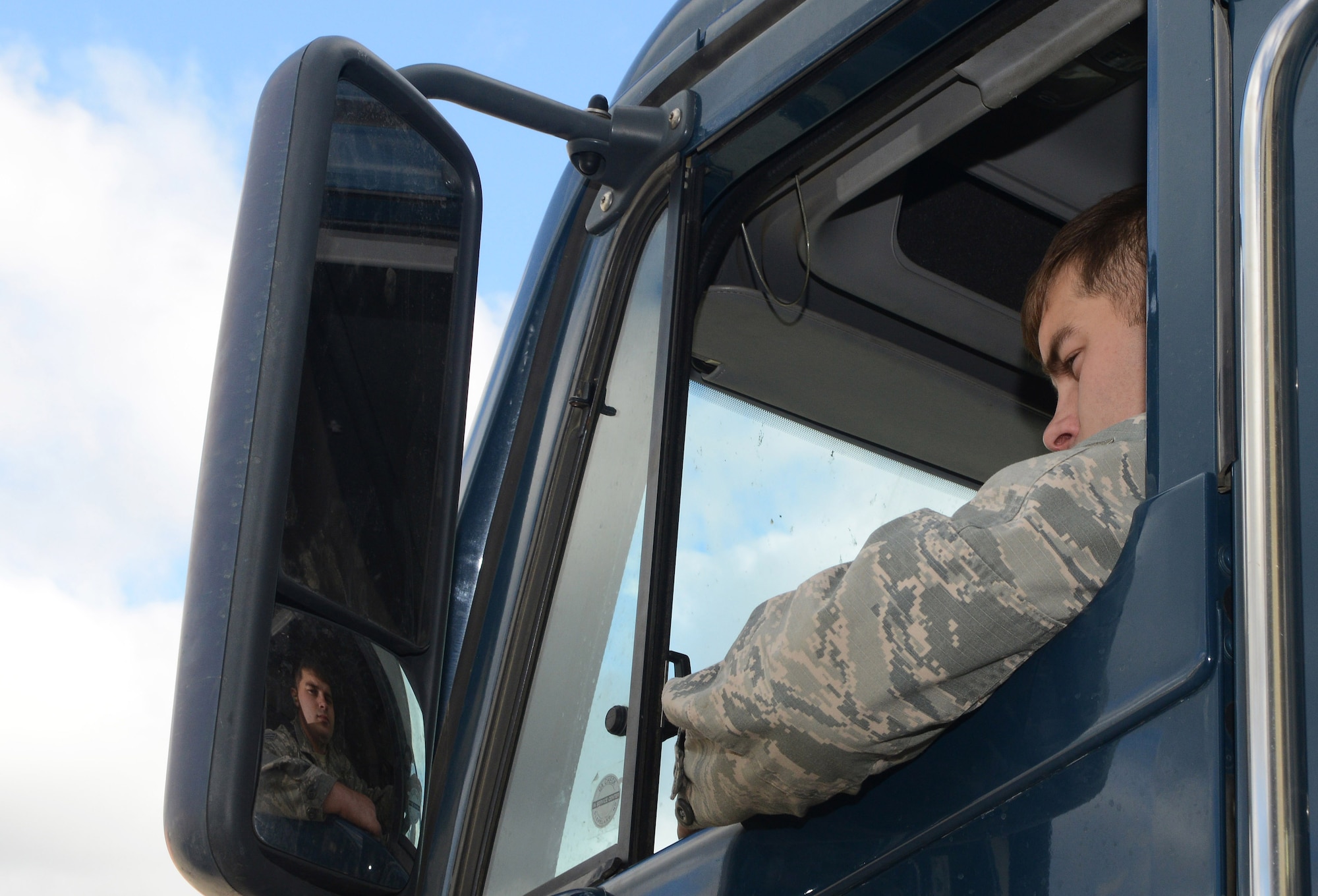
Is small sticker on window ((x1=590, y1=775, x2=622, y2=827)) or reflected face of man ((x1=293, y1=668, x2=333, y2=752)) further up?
reflected face of man ((x1=293, y1=668, x2=333, y2=752))

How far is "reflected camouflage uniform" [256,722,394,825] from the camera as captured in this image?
1.22 metres

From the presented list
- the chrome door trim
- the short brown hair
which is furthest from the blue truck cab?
the short brown hair

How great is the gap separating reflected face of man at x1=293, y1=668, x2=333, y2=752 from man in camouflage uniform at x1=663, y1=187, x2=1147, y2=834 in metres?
0.35

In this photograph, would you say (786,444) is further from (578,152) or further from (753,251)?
(578,152)

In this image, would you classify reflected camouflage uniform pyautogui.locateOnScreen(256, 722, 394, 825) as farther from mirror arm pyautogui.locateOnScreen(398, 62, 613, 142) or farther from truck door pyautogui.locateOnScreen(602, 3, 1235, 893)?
mirror arm pyautogui.locateOnScreen(398, 62, 613, 142)

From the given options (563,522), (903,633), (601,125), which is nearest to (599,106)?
(601,125)

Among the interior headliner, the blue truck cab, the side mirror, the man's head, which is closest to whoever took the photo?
the blue truck cab

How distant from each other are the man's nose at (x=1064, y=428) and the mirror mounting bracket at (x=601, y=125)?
0.62m

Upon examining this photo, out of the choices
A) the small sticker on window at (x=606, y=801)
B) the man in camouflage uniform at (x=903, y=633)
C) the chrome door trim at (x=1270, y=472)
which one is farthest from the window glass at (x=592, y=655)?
the chrome door trim at (x=1270, y=472)

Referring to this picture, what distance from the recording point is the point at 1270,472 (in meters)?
0.86

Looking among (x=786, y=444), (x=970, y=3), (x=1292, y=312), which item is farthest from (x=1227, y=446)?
(x=786, y=444)

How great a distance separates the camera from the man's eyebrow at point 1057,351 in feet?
4.52

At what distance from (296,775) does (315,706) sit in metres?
0.07

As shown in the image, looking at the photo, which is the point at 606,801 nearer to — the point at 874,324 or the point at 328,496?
the point at 328,496
